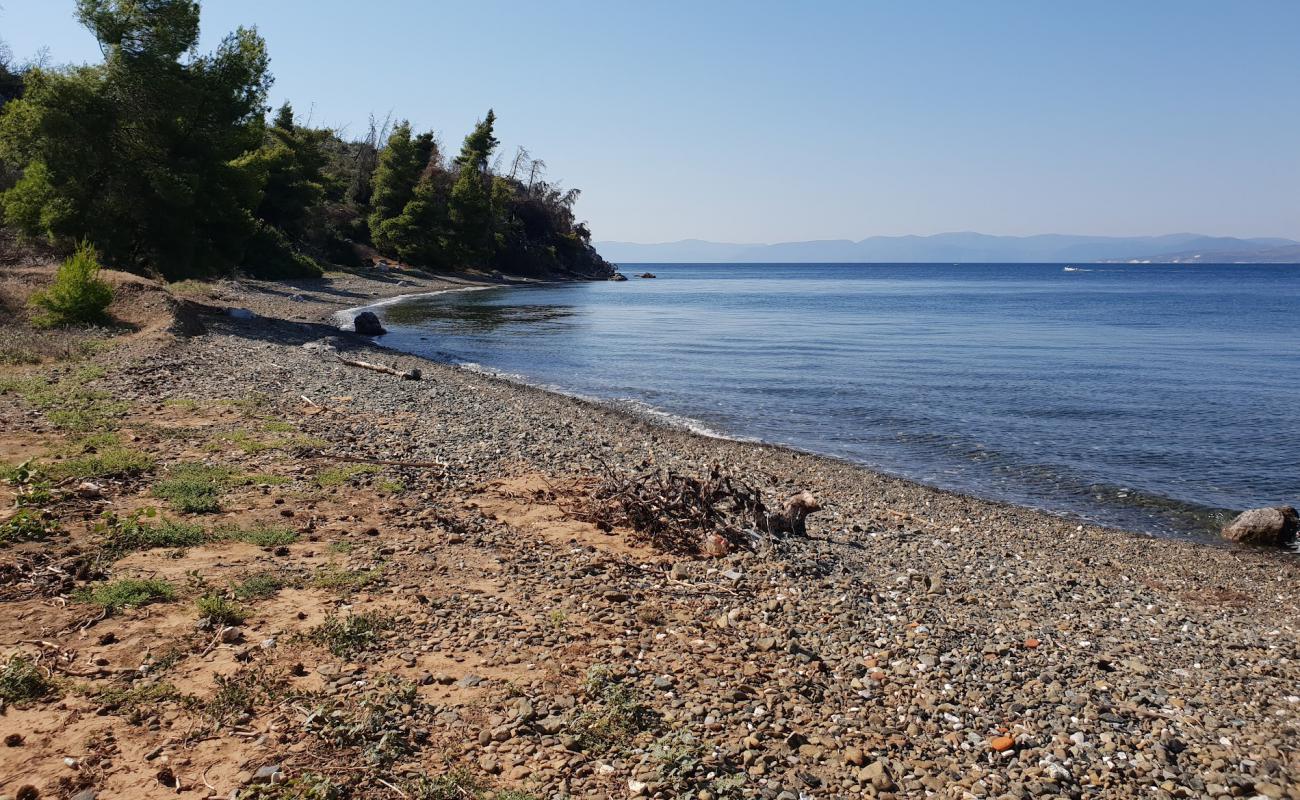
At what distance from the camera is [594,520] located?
9.48 metres

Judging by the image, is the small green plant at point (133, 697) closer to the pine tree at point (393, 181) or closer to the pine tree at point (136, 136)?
the pine tree at point (136, 136)

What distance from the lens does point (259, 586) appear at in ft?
22.0

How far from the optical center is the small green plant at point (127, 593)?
6156 millimetres

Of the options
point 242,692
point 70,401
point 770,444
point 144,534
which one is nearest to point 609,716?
point 242,692

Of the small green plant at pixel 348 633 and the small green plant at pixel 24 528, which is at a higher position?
the small green plant at pixel 24 528

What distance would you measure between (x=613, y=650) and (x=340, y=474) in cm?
555

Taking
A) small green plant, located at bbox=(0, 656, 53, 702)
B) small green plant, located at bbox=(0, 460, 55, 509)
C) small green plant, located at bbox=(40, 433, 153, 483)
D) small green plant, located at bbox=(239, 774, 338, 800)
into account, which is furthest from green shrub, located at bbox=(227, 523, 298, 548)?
small green plant, located at bbox=(239, 774, 338, 800)

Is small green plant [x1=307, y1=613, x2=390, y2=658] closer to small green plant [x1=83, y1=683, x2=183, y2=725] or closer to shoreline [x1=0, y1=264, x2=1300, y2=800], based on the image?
shoreline [x1=0, y1=264, x2=1300, y2=800]

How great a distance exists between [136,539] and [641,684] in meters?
5.11

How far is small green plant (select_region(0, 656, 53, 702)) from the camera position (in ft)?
16.1

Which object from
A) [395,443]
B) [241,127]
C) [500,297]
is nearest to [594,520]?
[395,443]

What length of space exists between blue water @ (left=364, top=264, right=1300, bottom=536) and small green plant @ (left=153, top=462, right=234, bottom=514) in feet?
38.3

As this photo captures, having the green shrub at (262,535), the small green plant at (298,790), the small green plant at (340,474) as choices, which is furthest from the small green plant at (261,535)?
the small green plant at (298,790)

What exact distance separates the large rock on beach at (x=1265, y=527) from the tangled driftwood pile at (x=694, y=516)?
7318mm
